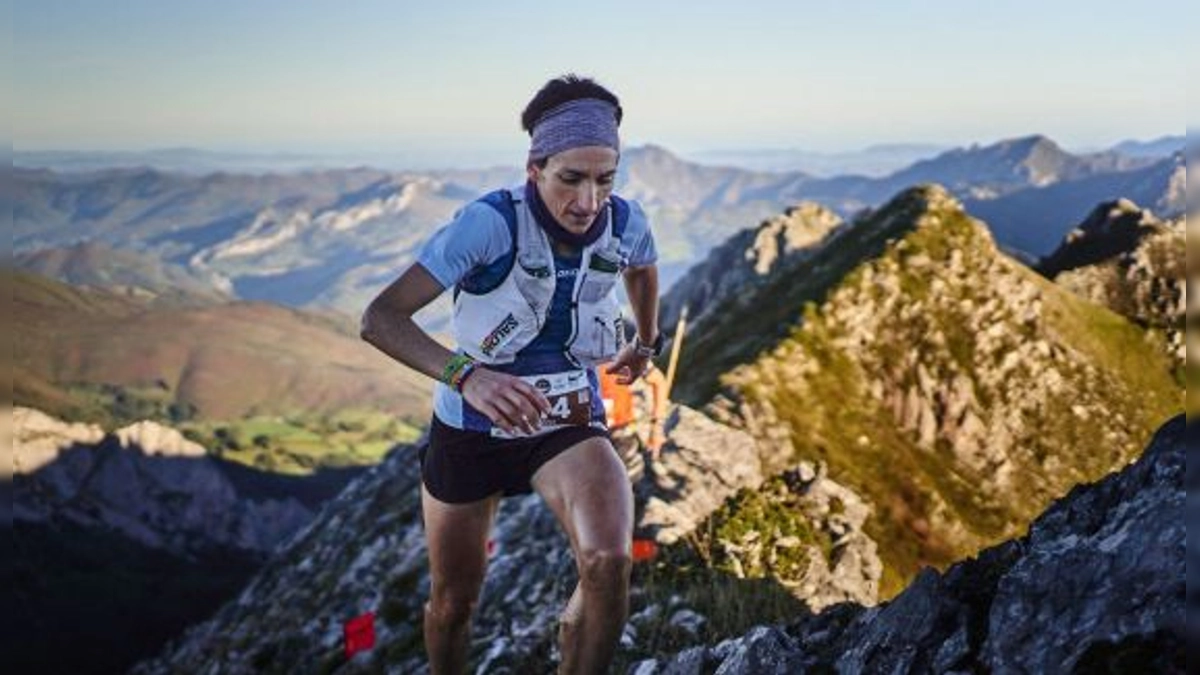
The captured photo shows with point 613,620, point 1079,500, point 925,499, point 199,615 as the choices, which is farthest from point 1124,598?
point 199,615

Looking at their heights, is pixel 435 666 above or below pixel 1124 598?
below

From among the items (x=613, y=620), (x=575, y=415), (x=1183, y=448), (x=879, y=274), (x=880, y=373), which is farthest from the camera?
(x=879, y=274)

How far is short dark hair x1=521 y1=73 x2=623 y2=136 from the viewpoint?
6586mm

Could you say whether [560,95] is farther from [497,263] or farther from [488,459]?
[488,459]

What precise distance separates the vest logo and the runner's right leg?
119cm

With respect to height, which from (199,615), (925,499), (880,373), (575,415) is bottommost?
(199,615)

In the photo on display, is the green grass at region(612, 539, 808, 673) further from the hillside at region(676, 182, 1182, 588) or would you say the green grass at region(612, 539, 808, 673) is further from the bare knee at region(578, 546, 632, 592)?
the hillside at region(676, 182, 1182, 588)

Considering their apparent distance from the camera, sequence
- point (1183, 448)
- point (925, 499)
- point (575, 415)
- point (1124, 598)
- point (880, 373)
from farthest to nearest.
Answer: point (880, 373)
point (925, 499)
point (575, 415)
point (1183, 448)
point (1124, 598)

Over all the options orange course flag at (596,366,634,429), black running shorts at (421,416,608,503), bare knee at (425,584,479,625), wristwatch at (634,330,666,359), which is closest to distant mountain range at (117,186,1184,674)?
orange course flag at (596,366,634,429)

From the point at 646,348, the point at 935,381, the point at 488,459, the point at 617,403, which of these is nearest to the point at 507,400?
the point at 488,459

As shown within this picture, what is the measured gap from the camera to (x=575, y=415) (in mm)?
6871

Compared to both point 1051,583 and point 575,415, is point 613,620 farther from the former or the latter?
point 1051,583

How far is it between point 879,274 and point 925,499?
36.3 ft

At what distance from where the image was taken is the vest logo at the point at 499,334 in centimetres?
659
